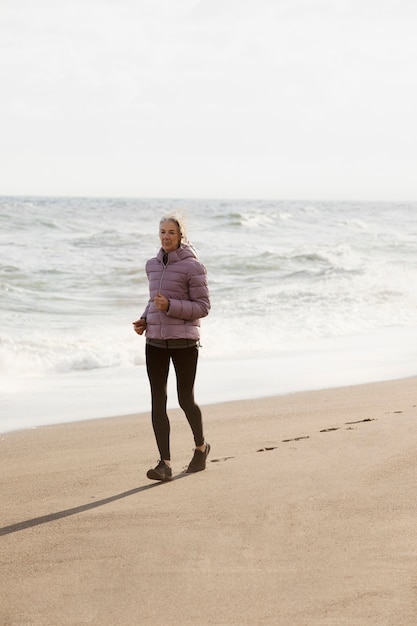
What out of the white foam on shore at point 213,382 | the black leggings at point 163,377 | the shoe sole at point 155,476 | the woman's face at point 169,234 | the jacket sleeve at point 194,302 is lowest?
the white foam on shore at point 213,382

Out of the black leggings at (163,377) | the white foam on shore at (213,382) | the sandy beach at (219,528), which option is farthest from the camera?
Answer: the white foam on shore at (213,382)

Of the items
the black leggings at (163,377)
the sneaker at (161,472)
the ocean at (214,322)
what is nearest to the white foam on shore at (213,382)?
the ocean at (214,322)

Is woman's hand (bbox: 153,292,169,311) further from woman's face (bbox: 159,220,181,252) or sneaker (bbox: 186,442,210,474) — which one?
sneaker (bbox: 186,442,210,474)

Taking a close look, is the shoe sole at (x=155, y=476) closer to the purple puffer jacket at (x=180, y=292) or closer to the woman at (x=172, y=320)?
the woman at (x=172, y=320)

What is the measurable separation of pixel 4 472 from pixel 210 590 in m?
2.48

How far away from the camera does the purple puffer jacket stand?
520 cm

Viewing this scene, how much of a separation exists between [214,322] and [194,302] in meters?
8.95

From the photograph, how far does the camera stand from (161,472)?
203 inches

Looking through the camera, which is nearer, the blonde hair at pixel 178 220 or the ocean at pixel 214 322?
the blonde hair at pixel 178 220

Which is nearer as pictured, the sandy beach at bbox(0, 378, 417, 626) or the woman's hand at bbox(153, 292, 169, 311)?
the sandy beach at bbox(0, 378, 417, 626)

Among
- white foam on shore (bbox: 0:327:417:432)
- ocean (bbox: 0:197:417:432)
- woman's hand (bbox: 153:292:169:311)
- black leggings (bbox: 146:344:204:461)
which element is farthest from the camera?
ocean (bbox: 0:197:417:432)

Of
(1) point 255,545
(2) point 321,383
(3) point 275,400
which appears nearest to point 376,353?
(2) point 321,383

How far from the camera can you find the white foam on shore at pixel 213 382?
7671mm

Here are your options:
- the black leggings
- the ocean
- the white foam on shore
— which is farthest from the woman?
the white foam on shore
